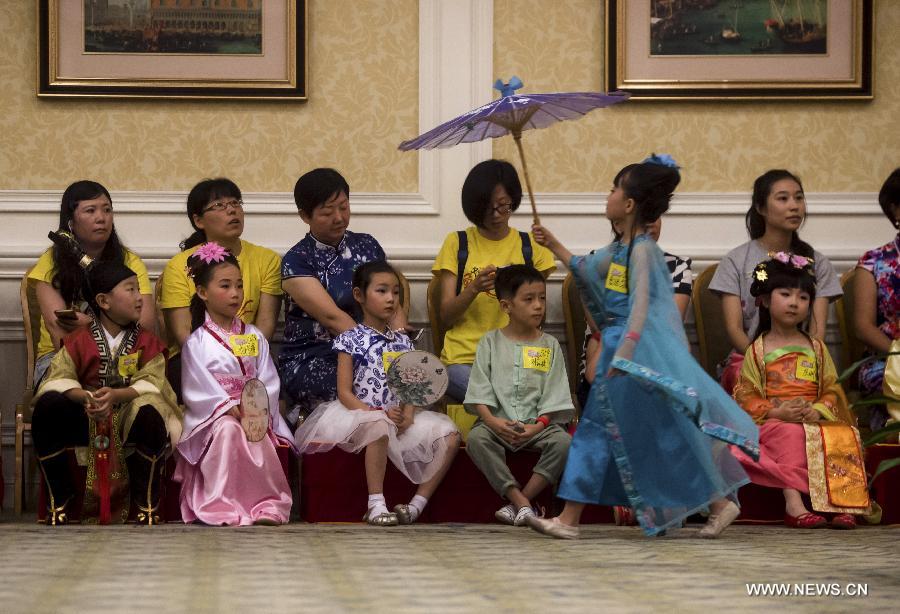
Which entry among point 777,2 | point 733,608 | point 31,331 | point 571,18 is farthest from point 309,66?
point 733,608

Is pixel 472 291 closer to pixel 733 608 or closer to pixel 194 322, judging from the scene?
pixel 194 322

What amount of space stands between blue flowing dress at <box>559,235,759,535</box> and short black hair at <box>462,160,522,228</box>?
1008 millimetres

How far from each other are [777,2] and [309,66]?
1.91 m

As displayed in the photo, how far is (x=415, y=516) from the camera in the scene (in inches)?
182

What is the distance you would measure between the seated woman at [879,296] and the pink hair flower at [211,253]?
91.4 inches

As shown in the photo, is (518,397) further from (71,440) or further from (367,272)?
(71,440)

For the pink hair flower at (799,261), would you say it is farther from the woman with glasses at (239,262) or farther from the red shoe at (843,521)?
the woman with glasses at (239,262)

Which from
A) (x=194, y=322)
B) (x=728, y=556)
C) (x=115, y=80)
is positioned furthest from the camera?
(x=115, y=80)

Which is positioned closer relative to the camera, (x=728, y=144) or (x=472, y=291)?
(x=472, y=291)

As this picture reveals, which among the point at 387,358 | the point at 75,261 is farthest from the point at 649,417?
the point at 75,261

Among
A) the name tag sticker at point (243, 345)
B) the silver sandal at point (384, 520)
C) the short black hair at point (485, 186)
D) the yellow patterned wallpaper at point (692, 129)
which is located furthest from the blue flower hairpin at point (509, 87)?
the silver sandal at point (384, 520)

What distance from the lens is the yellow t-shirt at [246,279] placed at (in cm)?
510

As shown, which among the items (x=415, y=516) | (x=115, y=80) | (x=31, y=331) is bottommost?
(x=415, y=516)

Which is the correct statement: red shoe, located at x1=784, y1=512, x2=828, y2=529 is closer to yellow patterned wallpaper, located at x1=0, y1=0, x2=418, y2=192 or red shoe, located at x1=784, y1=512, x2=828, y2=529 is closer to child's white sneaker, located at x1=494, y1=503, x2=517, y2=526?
child's white sneaker, located at x1=494, y1=503, x2=517, y2=526
